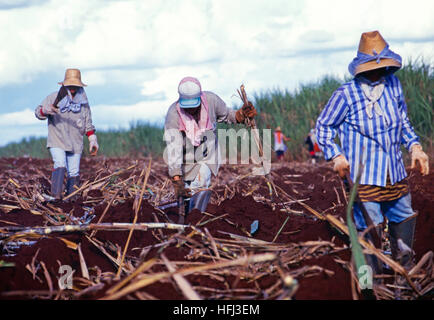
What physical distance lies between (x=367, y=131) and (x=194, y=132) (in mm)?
1850

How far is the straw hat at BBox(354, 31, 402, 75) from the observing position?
3436 mm

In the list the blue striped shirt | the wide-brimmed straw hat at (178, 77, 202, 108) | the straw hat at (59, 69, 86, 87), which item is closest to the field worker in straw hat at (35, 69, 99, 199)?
the straw hat at (59, 69, 86, 87)

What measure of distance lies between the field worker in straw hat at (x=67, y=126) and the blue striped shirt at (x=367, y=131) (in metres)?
4.09

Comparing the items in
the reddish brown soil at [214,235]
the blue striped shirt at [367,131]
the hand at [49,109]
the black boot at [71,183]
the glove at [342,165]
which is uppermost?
the hand at [49,109]

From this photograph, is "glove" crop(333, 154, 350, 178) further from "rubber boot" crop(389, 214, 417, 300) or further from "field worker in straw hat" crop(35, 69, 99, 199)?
"field worker in straw hat" crop(35, 69, 99, 199)

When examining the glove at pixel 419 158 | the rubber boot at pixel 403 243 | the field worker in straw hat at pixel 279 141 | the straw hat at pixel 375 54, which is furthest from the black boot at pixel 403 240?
the field worker in straw hat at pixel 279 141

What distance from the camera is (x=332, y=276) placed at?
306 centimetres

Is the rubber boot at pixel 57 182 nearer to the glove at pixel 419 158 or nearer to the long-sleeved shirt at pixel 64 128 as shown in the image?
the long-sleeved shirt at pixel 64 128

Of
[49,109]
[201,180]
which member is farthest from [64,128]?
[201,180]

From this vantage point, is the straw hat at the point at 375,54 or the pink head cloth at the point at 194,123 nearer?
the straw hat at the point at 375,54

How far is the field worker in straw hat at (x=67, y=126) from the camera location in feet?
22.9

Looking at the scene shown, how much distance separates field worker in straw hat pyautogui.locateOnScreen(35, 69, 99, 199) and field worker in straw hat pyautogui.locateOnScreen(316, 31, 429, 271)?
13.5 feet
